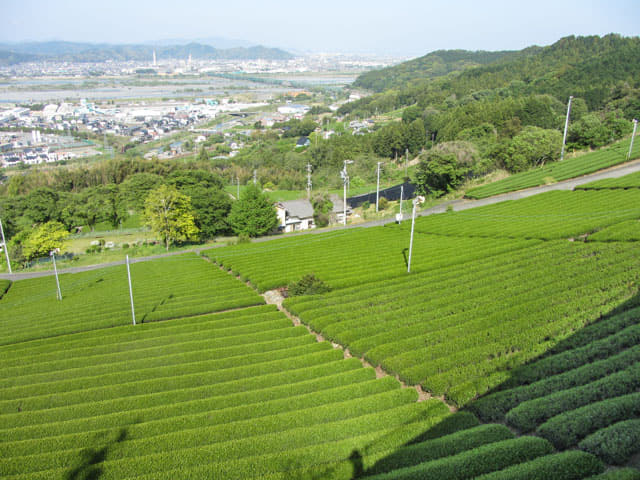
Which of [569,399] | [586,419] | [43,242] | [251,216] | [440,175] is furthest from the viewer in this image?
[440,175]

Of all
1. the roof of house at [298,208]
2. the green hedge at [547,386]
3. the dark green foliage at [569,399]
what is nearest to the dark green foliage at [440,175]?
the roof of house at [298,208]

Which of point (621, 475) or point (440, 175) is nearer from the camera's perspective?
point (621, 475)

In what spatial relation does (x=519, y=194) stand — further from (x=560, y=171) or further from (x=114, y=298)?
(x=114, y=298)

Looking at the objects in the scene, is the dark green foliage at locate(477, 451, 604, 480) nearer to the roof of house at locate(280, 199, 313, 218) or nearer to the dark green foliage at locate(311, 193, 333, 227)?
the dark green foliage at locate(311, 193, 333, 227)

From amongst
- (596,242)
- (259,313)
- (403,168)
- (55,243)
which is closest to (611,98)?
(403,168)

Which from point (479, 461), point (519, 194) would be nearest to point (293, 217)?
point (519, 194)

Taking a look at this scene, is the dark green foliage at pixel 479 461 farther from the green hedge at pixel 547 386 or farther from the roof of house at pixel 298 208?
the roof of house at pixel 298 208
